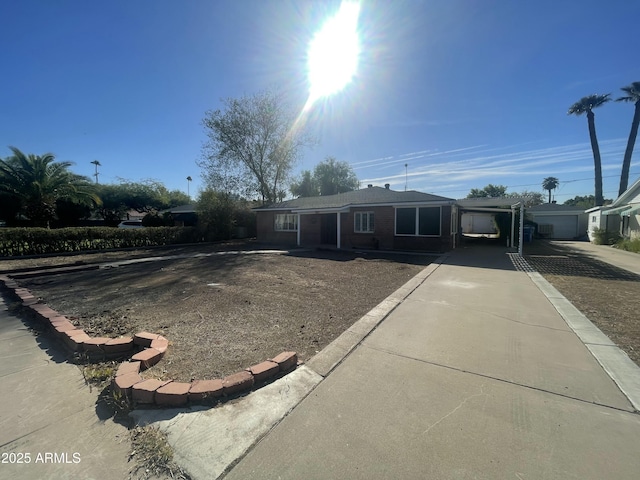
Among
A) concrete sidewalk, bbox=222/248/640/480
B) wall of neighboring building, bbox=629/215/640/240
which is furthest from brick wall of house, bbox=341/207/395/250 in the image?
wall of neighboring building, bbox=629/215/640/240

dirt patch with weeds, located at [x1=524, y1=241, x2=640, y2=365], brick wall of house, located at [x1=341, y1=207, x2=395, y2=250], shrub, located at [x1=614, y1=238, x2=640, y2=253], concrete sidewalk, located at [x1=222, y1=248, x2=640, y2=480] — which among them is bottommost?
concrete sidewalk, located at [x1=222, y1=248, x2=640, y2=480]

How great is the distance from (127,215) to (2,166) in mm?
17004

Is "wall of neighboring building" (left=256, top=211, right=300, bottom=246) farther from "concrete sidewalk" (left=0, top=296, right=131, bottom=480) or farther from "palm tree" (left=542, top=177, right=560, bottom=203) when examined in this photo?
"palm tree" (left=542, top=177, right=560, bottom=203)

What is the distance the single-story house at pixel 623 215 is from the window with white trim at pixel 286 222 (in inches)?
748

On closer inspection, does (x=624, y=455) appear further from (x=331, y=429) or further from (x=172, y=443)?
(x=172, y=443)

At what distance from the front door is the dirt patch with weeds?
34.7ft

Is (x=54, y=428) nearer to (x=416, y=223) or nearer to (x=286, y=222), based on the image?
(x=416, y=223)

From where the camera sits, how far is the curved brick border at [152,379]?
2.47 metres

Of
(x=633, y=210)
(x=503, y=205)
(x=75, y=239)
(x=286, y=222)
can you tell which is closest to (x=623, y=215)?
(x=633, y=210)

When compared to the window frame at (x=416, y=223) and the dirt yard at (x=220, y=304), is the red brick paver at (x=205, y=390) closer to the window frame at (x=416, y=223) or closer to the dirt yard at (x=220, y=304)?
the dirt yard at (x=220, y=304)

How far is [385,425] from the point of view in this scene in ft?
7.25

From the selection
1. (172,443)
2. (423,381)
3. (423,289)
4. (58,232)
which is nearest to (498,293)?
(423,289)

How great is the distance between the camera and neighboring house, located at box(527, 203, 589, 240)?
26.9 meters

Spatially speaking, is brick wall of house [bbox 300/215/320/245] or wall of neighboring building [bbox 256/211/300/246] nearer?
brick wall of house [bbox 300/215/320/245]
